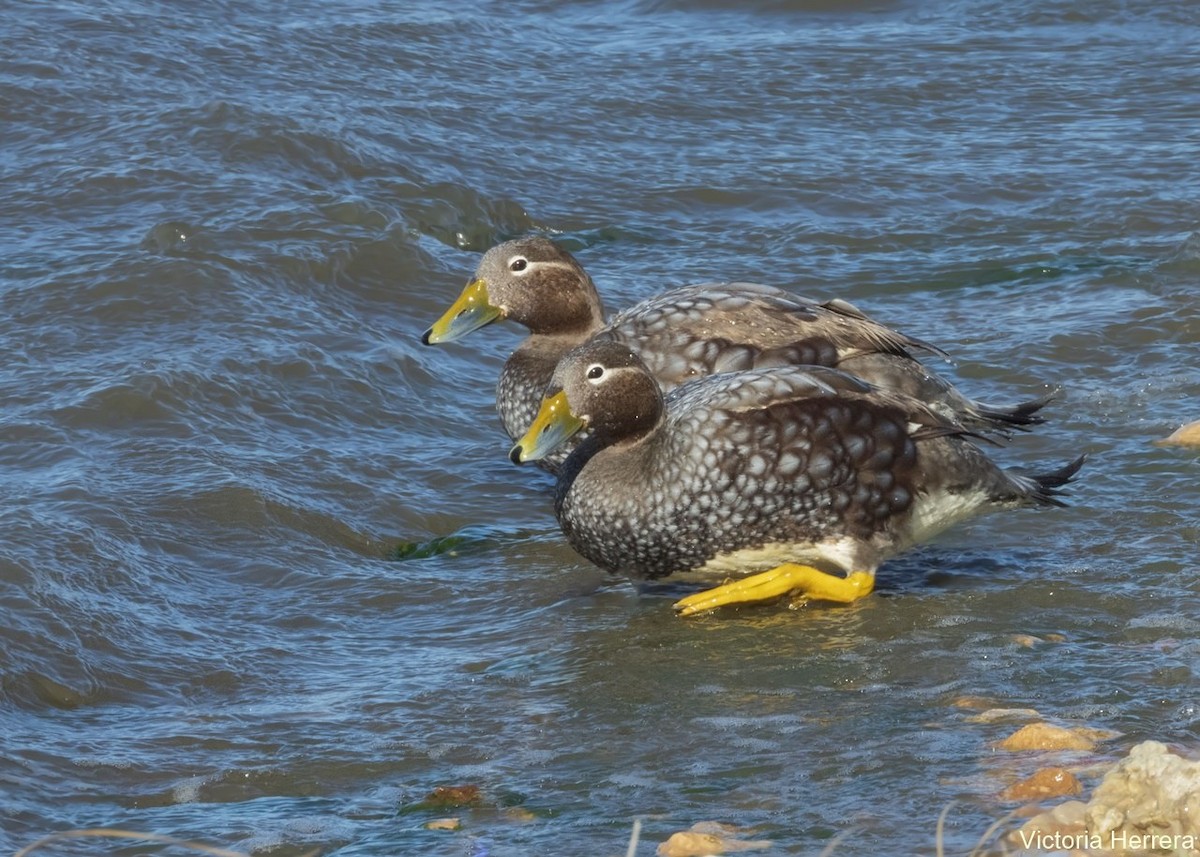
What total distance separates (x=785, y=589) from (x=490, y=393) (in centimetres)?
289

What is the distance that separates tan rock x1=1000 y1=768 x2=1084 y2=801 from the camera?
14.8 feet

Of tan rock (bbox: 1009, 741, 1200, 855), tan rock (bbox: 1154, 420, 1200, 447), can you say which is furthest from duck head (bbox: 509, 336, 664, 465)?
tan rock (bbox: 1009, 741, 1200, 855)

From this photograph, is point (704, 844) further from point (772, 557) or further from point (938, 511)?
point (938, 511)

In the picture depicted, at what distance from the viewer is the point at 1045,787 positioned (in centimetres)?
453

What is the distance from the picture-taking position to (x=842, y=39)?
13703mm

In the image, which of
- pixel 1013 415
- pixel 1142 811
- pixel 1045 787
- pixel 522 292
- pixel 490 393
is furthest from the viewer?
pixel 490 393

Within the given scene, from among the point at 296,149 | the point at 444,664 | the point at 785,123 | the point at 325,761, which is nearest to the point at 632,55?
the point at 785,123

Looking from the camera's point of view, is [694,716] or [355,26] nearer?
[694,716]

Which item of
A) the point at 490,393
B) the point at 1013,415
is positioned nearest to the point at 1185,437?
the point at 1013,415

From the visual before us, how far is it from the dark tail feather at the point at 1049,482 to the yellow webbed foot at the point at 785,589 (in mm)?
822

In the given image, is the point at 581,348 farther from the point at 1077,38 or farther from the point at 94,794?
the point at 1077,38

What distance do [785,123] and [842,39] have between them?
1771 mm

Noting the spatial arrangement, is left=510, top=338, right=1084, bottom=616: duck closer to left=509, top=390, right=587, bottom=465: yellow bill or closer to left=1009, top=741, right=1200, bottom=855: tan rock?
left=509, top=390, right=587, bottom=465: yellow bill

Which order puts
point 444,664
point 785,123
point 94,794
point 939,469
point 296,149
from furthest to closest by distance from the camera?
1. point 785,123
2. point 296,149
3. point 939,469
4. point 444,664
5. point 94,794
